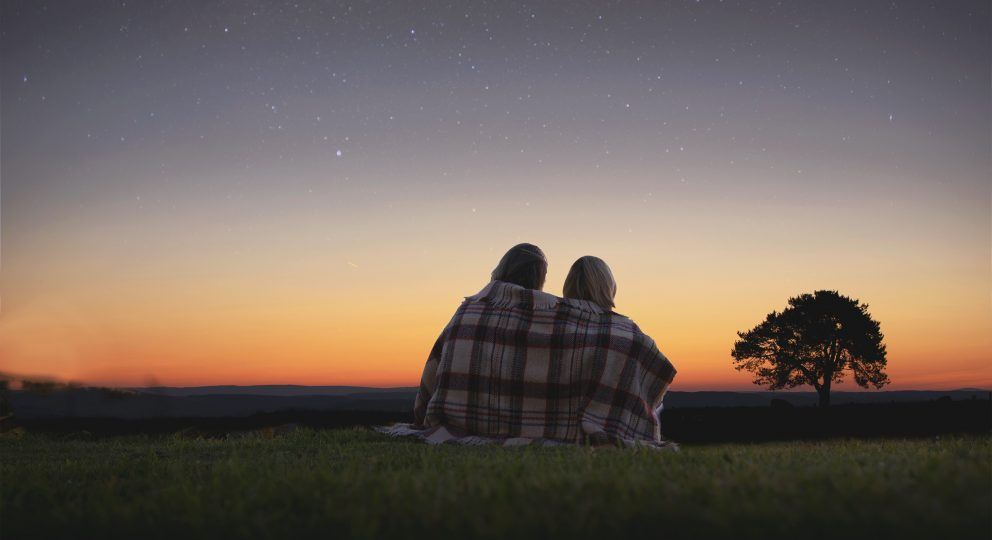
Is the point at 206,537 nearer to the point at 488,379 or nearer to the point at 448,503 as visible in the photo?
the point at 448,503

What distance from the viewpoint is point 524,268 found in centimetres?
878

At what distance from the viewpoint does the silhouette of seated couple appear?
8031mm

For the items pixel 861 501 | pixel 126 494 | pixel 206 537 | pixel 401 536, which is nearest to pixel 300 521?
pixel 206 537

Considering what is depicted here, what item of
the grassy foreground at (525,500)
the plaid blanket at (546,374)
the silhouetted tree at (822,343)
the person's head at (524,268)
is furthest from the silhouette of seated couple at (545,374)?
the silhouetted tree at (822,343)

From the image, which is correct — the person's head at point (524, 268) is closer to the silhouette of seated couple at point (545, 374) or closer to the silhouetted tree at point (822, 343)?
the silhouette of seated couple at point (545, 374)

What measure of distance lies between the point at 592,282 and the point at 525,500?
5499 millimetres

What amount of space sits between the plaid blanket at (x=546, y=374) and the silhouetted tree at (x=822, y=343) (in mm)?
31991

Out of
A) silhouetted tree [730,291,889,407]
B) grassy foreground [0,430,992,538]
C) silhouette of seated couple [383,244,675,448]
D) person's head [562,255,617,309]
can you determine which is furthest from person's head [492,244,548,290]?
silhouetted tree [730,291,889,407]

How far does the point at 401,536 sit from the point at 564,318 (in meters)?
5.43

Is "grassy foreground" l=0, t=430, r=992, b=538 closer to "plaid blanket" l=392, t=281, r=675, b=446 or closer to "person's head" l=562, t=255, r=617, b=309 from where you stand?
"plaid blanket" l=392, t=281, r=675, b=446

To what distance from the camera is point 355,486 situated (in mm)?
3840

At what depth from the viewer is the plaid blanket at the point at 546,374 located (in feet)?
26.3

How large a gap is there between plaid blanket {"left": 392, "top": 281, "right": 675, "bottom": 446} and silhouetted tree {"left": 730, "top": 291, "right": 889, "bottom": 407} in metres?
32.0

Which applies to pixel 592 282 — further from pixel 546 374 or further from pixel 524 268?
pixel 546 374
